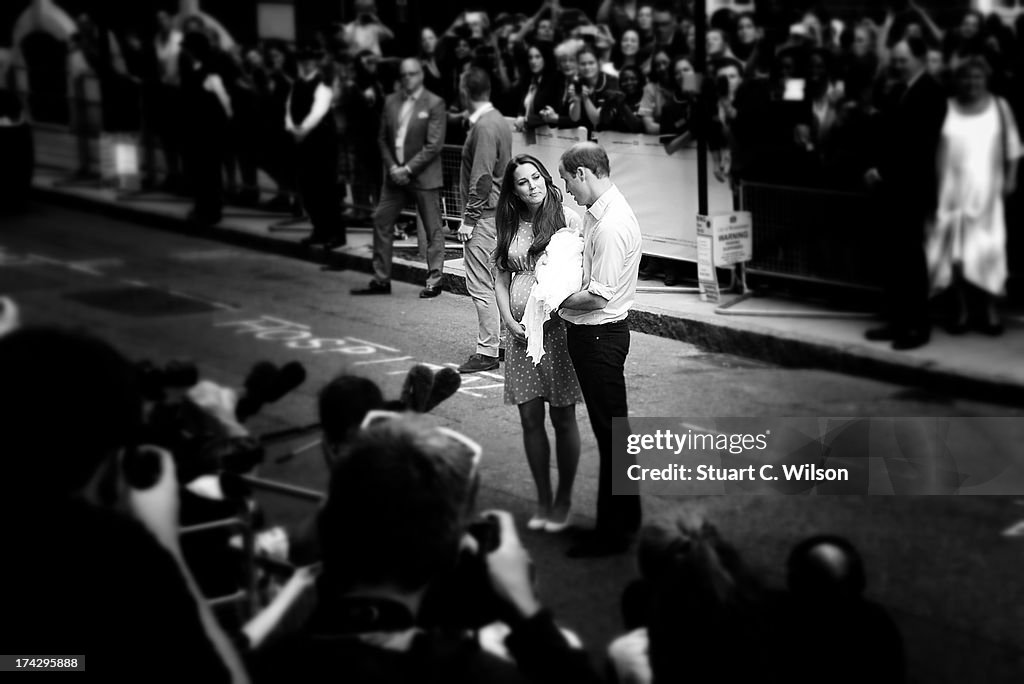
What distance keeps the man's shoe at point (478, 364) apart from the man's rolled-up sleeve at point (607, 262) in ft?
0.91

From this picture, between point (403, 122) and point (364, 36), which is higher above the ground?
point (364, 36)

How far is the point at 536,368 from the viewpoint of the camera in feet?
9.74

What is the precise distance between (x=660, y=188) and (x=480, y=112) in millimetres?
804

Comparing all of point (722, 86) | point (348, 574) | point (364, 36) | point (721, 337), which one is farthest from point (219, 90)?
point (348, 574)

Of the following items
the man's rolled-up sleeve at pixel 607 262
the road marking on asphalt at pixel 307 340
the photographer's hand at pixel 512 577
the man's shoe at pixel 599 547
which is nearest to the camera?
the photographer's hand at pixel 512 577

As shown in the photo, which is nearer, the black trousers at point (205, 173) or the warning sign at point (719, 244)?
the black trousers at point (205, 173)

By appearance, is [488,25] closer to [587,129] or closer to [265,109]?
[587,129]

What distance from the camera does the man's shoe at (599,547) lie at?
286 cm

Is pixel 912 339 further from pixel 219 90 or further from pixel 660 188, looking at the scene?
pixel 219 90

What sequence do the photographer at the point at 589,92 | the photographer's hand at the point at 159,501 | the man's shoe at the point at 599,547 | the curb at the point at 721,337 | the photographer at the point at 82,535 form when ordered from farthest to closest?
the photographer at the point at 589,92
the man's shoe at the point at 599,547
the curb at the point at 721,337
the photographer's hand at the point at 159,501
the photographer at the point at 82,535

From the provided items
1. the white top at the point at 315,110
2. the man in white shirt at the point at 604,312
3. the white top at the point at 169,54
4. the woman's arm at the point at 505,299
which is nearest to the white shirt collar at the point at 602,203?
the man in white shirt at the point at 604,312

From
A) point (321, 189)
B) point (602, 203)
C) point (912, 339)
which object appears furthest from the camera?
point (321, 189)

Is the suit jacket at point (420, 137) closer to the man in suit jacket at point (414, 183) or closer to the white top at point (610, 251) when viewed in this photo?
the man in suit jacket at point (414, 183)

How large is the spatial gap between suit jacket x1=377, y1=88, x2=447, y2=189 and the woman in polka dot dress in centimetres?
22
